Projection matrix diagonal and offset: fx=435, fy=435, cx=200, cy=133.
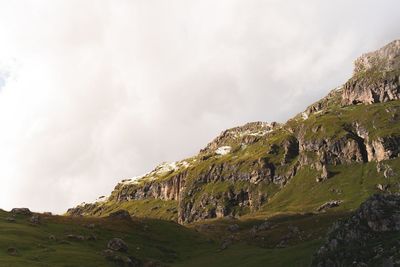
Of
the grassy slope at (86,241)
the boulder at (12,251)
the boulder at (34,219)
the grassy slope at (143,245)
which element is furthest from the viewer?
the boulder at (34,219)

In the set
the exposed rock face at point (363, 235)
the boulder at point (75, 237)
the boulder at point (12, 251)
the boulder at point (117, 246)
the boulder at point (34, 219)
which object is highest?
the boulder at point (34, 219)

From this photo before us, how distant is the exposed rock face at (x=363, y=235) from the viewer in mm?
37938

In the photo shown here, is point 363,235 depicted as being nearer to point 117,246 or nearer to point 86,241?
point 117,246

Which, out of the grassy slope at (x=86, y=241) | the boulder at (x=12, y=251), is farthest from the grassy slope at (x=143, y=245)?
the boulder at (x=12, y=251)

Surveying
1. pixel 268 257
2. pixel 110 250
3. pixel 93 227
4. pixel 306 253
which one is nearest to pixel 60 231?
pixel 93 227

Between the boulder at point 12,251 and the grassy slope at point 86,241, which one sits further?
the grassy slope at point 86,241

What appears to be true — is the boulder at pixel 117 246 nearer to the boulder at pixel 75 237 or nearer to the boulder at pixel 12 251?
the boulder at pixel 75 237

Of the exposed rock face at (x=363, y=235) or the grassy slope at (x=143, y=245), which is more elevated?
the grassy slope at (x=143, y=245)

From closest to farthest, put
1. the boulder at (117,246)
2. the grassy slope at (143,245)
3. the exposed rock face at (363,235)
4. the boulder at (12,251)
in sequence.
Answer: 1. the exposed rock face at (363,235)
2. the grassy slope at (143,245)
3. the boulder at (12,251)
4. the boulder at (117,246)

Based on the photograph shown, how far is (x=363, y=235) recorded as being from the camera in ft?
136

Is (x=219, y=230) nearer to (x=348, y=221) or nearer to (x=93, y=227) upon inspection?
(x=93, y=227)

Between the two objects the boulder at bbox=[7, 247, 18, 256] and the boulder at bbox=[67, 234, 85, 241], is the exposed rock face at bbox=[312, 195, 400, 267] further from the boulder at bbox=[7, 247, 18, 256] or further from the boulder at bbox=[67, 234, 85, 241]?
the boulder at bbox=[67, 234, 85, 241]

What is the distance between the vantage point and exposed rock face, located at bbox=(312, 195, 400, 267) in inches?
1494

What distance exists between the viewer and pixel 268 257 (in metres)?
74.5
